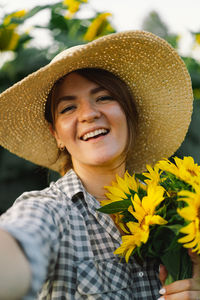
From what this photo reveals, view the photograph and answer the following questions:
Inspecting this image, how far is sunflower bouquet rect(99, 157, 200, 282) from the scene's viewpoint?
3.04 feet

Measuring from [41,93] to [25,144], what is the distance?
1.13 ft

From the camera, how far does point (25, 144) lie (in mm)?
1719

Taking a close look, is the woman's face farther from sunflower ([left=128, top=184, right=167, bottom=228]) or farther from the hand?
the hand

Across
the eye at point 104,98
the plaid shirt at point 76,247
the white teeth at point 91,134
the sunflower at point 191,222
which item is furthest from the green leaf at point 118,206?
the eye at point 104,98

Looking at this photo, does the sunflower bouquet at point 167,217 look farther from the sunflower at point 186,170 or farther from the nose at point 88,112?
the nose at point 88,112

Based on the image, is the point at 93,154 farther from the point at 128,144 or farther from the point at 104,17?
the point at 104,17

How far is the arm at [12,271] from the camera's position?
0.63 m

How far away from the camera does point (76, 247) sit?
1101mm

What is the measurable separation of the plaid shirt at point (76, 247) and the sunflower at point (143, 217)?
0.09 m

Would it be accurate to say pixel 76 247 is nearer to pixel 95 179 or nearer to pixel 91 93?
pixel 95 179

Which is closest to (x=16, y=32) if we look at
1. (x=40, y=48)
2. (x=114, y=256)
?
(x=40, y=48)

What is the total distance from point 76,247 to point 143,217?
218 mm

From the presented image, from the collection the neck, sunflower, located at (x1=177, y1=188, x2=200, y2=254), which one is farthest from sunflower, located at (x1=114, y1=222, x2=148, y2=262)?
the neck

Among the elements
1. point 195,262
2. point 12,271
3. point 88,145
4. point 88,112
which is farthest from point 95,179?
point 12,271
